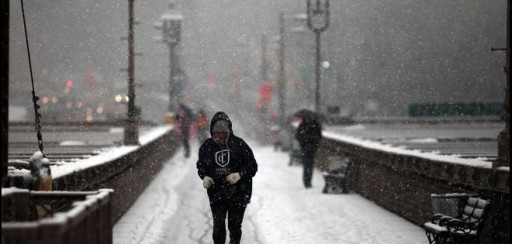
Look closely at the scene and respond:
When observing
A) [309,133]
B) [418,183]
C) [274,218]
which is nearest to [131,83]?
[309,133]

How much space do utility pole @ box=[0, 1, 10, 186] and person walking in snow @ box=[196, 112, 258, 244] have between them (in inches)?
132

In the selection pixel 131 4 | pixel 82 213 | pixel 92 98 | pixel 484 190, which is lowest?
pixel 92 98

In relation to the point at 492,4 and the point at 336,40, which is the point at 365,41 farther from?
Result: the point at 492,4

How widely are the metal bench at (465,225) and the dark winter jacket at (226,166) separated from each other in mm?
2242

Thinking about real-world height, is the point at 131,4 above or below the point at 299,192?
above

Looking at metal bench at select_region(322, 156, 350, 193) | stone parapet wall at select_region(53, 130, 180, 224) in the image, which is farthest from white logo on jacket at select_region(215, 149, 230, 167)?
metal bench at select_region(322, 156, 350, 193)

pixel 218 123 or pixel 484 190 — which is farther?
pixel 484 190

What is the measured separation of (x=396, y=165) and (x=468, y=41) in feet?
264

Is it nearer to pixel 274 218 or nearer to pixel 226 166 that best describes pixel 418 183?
pixel 274 218

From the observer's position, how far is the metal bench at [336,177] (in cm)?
2288

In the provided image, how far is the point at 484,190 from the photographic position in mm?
12484

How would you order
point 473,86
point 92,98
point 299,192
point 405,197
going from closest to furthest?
point 405,197, point 299,192, point 473,86, point 92,98

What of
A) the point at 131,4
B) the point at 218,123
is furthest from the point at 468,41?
the point at 218,123

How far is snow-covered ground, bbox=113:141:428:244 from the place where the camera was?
47.9 feet
